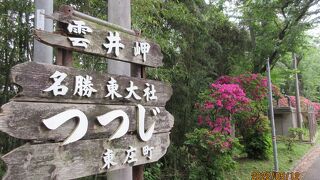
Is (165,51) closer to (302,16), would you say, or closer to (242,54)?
(242,54)

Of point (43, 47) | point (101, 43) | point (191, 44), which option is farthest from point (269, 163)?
point (101, 43)

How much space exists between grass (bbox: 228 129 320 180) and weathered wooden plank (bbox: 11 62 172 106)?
20.1 feet

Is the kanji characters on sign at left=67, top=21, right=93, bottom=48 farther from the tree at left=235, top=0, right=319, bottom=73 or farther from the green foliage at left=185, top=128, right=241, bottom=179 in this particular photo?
the tree at left=235, top=0, right=319, bottom=73

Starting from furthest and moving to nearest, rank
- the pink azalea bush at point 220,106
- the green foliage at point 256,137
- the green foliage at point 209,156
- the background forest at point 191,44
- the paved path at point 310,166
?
the green foliage at point 256,137
the paved path at point 310,166
the pink azalea bush at point 220,106
the green foliage at point 209,156
the background forest at point 191,44

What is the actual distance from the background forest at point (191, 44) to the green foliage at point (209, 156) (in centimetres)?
2

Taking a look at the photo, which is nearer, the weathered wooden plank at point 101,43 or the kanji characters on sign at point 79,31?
the weathered wooden plank at point 101,43

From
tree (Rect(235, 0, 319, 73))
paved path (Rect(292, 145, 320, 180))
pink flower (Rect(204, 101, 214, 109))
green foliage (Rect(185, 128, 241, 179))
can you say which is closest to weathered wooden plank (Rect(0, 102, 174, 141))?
green foliage (Rect(185, 128, 241, 179))

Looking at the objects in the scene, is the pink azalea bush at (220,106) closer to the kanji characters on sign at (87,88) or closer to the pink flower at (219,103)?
the pink flower at (219,103)

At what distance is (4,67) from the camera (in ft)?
15.3

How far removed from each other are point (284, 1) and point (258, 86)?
357 cm

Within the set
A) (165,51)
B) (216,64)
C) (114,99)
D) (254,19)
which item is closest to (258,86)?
(216,64)

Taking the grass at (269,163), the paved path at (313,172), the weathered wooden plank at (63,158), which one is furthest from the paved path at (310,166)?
the weathered wooden plank at (63,158)

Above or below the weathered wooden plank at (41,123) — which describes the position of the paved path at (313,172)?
below

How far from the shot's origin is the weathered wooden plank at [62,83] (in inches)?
74.6
